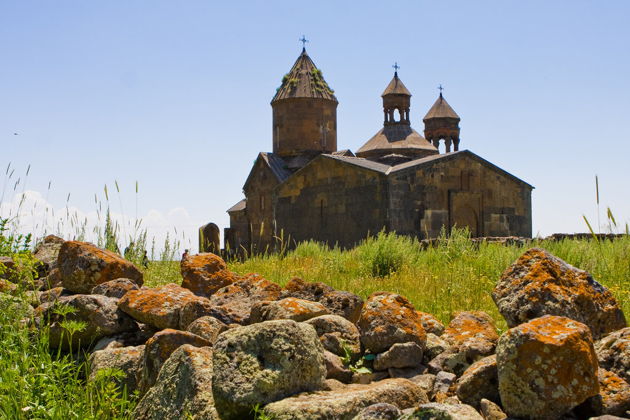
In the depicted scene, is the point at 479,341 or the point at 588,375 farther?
the point at 479,341

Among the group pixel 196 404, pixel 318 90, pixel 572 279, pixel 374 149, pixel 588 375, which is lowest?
pixel 196 404

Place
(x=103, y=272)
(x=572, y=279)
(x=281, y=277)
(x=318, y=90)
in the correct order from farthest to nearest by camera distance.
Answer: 1. (x=318, y=90)
2. (x=281, y=277)
3. (x=103, y=272)
4. (x=572, y=279)

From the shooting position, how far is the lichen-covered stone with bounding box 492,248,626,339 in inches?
147

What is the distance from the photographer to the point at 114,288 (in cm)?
538

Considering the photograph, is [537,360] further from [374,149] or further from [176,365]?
[374,149]

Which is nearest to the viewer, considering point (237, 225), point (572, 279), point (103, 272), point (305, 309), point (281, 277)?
point (572, 279)

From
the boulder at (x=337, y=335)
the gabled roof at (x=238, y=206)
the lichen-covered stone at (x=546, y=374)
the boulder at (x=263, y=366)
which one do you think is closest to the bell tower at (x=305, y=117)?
the gabled roof at (x=238, y=206)

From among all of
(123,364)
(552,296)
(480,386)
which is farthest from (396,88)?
(480,386)

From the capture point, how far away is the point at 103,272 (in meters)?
5.89

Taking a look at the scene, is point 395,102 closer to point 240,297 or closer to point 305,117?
point 305,117

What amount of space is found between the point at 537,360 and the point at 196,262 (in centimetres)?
376

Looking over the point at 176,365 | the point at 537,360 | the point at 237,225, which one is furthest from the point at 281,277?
the point at 237,225

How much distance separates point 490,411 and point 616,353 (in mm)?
782

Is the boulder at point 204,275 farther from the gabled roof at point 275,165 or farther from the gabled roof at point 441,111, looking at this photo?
the gabled roof at point 441,111
